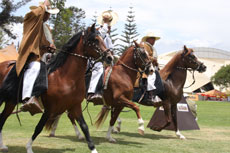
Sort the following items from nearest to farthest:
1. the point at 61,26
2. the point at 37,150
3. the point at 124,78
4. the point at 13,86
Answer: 1. the point at 13,86
2. the point at 37,150
3. the point at 124,78
4. the point at 61,26

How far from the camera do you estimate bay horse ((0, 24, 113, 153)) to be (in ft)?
24.2

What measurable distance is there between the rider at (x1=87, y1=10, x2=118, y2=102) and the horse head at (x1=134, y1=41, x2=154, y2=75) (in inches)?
34.6

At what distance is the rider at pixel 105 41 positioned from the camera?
1007cm

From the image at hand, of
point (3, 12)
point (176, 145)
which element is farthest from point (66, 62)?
point (3, 12)

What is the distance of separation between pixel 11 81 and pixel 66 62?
4.58ft

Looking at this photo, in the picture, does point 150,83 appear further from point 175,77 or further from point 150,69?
point 150,69

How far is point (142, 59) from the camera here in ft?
34.1

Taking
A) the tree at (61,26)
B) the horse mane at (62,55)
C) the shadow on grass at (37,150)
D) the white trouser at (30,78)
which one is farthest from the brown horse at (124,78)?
the tree at (61,26)

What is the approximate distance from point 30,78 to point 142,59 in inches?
166

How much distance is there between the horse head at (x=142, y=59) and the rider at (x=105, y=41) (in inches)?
34.6

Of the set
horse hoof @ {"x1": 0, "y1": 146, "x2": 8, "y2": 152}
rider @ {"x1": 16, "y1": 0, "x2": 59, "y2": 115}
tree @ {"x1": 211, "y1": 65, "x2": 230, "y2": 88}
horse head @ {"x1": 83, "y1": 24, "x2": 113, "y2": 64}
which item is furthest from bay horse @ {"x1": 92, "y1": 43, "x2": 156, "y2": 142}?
tree @ {"x1": 211, "y1": 65, "x2": 230, "y2": 88}

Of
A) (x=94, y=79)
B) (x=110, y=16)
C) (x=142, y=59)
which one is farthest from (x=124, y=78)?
(x=110, y=16)

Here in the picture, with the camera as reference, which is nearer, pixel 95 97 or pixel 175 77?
pixel 95 97

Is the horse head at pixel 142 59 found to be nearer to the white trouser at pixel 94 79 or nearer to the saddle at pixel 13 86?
the white trouser at pixel 94 79
